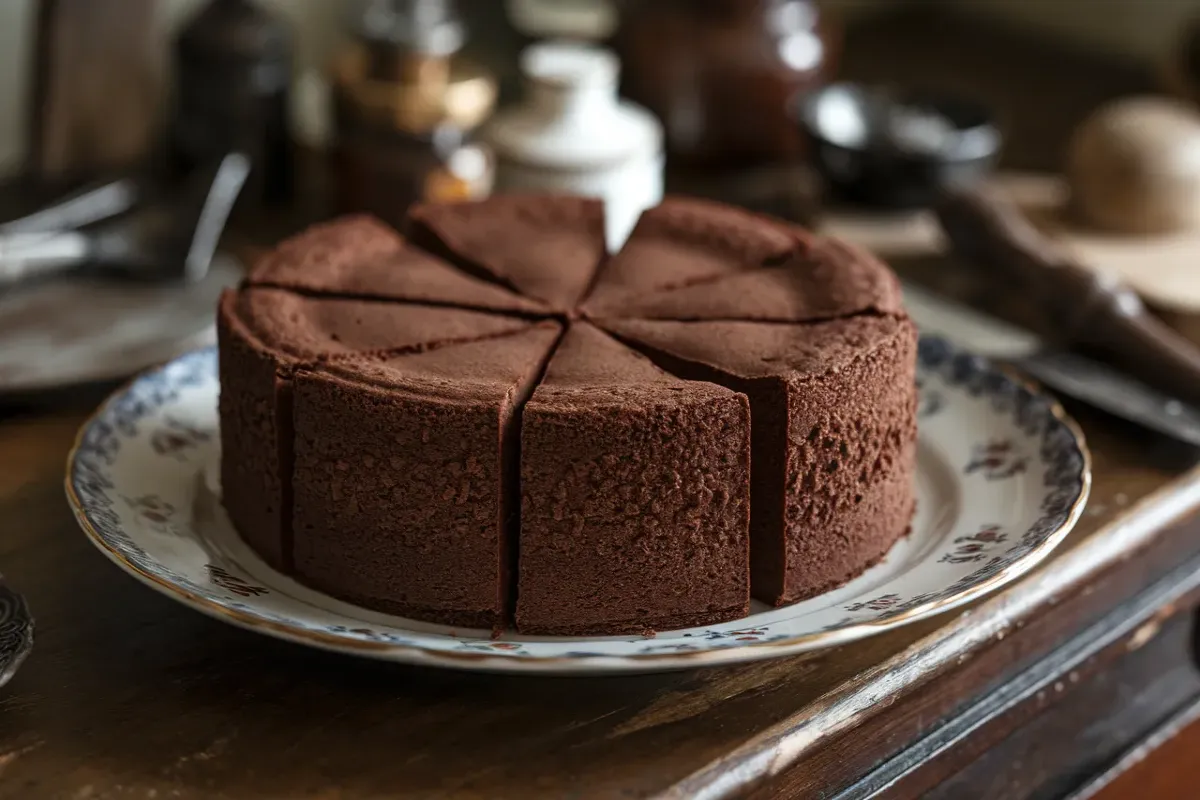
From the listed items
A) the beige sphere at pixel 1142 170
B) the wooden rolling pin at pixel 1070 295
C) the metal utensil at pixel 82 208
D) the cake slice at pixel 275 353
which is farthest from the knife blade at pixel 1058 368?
the metal utensil at pixel 82 208

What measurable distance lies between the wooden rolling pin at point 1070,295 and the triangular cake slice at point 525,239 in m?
0.50

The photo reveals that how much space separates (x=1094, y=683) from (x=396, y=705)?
0.63 m

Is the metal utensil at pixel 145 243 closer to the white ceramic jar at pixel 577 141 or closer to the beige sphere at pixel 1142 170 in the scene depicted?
the white ceramic jar at pixel 577 141

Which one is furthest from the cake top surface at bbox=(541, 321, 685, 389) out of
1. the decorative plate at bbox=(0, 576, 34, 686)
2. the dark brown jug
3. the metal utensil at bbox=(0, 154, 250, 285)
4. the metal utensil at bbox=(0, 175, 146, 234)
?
the dark brown jug

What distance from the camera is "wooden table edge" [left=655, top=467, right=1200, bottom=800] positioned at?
0.87 metres

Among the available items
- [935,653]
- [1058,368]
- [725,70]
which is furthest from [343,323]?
[725,70]

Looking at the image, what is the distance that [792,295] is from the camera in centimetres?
114

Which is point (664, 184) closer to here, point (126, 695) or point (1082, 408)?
point (1082, 408)

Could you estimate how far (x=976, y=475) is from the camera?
3.84ft

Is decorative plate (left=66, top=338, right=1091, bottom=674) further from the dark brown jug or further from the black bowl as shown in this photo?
the dark brown jug

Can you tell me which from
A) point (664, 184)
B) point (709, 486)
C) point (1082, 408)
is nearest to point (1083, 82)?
point (664, 184)

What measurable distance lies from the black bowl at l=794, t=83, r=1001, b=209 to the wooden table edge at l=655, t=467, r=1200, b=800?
0.66 m

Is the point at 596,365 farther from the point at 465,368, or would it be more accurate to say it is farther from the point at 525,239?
the point at 525,239

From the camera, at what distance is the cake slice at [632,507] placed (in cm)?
93
